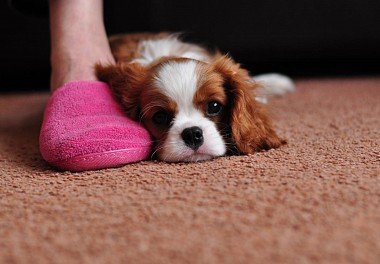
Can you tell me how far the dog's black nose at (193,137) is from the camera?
1.23m

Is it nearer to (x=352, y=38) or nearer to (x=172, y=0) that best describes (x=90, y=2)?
(x=172, y=0)

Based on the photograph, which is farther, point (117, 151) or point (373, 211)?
point (117, 151)

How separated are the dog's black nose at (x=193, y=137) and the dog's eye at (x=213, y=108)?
0.33 ft

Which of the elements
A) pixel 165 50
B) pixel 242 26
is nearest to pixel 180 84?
pixel 165 50

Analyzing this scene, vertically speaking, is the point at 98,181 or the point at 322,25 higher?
the point at 322,25

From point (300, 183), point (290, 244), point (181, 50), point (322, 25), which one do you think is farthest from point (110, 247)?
point (322, 25)

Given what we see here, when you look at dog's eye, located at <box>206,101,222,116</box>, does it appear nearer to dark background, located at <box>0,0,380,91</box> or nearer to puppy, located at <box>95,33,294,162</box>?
puppy, located at <box>95,33,294,162</box>

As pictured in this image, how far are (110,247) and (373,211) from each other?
422mm

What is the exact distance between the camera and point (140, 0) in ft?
7.89

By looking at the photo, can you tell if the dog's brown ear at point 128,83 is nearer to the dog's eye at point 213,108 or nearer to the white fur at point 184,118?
the white fur at point 184,118

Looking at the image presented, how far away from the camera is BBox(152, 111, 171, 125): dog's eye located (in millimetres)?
1326

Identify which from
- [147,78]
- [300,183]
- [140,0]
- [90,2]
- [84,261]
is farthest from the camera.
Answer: [140,0]

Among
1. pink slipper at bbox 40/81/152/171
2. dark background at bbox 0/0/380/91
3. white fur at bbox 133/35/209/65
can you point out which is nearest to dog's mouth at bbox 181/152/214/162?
pink slipper at bbox 40/81/152/171

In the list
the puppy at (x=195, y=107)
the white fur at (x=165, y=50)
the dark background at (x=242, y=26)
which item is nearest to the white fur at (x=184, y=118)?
the puppy at (x=195, y=107)
